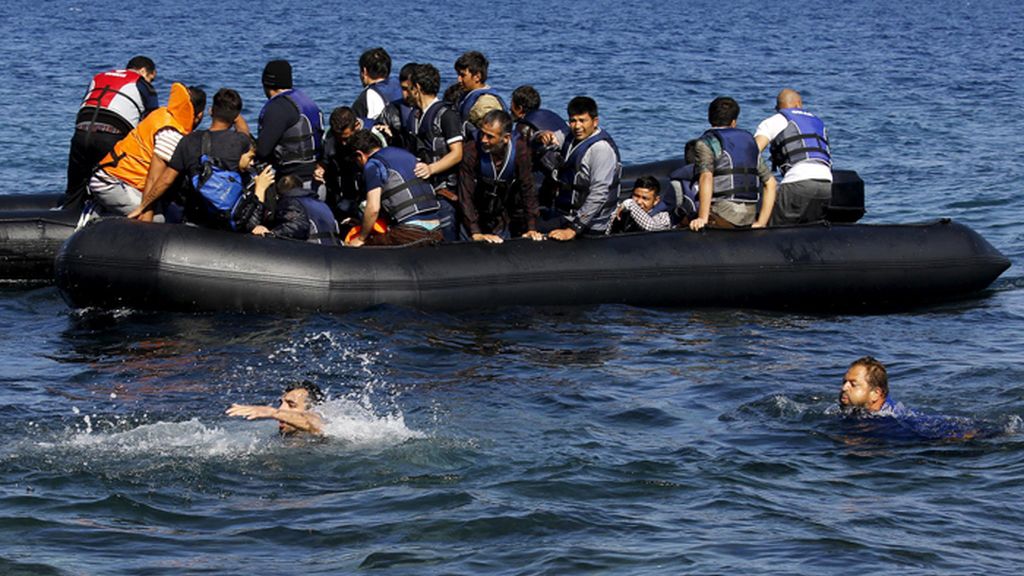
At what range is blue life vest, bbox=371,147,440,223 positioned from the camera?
11992 millimetres

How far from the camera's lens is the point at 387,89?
1374 cm

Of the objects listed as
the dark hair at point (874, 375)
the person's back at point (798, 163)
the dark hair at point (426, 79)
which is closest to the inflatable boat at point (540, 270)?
the person's back at point (798, 163)

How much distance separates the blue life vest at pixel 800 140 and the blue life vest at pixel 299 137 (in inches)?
164

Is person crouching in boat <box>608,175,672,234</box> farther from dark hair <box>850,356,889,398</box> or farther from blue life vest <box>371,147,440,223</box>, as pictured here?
dark hair <box>850,356,889,398</box>

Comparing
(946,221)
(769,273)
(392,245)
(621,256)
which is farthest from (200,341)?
(946,221)

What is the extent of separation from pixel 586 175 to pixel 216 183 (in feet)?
9.86

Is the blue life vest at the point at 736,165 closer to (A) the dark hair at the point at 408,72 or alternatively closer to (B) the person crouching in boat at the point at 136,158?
(A) the dark hair at the point at 408,72

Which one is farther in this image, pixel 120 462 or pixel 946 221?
pixel 946 221

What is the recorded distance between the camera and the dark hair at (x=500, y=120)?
38.2 ft

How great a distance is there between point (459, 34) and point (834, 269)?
3616cm

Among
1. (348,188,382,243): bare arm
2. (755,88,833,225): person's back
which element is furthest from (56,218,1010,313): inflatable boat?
Answer: (755,88,833,225): person's back

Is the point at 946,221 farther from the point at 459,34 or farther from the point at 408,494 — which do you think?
the point at 459,34

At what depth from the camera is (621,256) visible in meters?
12.5

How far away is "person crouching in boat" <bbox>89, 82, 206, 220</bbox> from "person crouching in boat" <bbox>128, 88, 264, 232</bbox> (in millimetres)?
400
